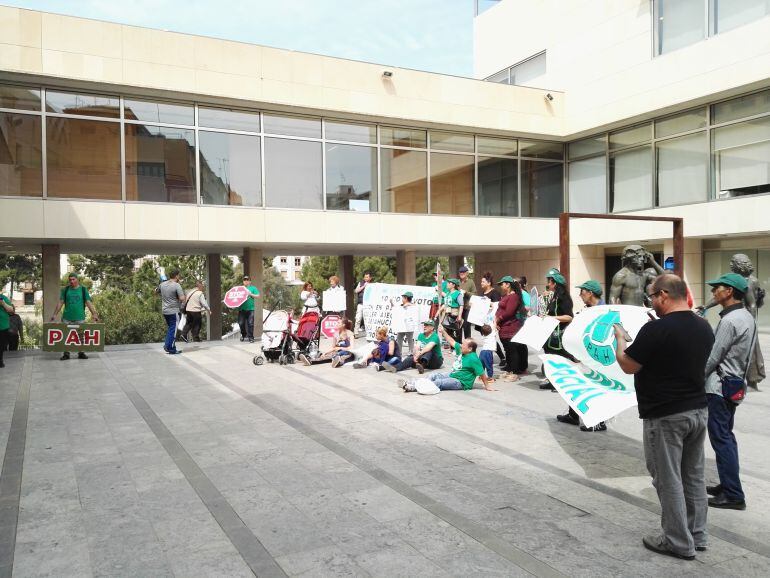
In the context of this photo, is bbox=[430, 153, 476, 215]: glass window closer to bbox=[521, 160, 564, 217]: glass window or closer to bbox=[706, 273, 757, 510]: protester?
bbox=[521, 160, 564, 217]: glass window

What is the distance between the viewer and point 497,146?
77.7 feet

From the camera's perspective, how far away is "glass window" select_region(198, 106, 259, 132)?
18656mm

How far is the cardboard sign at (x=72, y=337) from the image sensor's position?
13.7 meters

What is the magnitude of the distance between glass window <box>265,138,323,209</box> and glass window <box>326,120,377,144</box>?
688mm

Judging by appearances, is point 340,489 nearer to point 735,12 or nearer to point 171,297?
point 171,297

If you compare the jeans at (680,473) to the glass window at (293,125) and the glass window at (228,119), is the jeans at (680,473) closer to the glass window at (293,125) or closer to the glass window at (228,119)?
the glass window at (228,119)

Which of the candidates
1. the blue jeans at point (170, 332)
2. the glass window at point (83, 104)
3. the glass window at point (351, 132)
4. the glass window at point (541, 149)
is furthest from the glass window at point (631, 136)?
the glass window at point (83, 104)

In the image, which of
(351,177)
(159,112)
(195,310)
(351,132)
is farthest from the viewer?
(351,132)

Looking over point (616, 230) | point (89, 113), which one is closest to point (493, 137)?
point (616, 230)

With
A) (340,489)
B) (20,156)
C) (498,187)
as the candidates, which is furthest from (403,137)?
(340,489)

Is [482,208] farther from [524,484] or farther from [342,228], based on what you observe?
[524,484]

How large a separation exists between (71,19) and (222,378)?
11351mm

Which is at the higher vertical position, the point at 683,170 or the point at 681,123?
the point at 681,123

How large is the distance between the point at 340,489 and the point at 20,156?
49.9 feet
